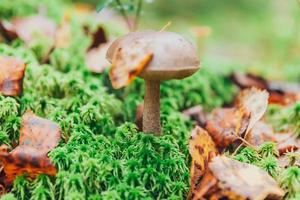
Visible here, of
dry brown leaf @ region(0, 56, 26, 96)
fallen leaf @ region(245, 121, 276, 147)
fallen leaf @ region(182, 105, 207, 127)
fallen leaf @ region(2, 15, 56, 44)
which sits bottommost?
fallen leaf @ region(245, 121, 276, 147)

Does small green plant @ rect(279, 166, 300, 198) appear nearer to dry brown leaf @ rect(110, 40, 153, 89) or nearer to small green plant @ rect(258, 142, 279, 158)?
small green plant @ rect(258, 142, 279, 158)

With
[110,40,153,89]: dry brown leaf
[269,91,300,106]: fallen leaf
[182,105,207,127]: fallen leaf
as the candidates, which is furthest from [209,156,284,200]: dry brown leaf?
[269,91,300,106]: fallen leaf

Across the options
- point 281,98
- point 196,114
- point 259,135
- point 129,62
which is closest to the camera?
point 129,62

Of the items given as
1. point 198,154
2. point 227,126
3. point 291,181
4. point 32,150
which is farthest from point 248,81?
point 32,150

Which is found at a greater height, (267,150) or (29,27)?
(29,27)

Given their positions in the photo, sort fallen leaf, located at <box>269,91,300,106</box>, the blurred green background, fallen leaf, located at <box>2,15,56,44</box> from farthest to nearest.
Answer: the blurred green background → fallen leaf, located at <box>269,91,300,106</box> → fallen leaf, located at <box>2,15,56,44</box>

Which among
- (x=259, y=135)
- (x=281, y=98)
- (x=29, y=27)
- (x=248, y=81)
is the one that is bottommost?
(x=259, y=135)

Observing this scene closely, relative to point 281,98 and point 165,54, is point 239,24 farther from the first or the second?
point 165,54

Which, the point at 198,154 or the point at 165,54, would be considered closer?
the point at 165,54
